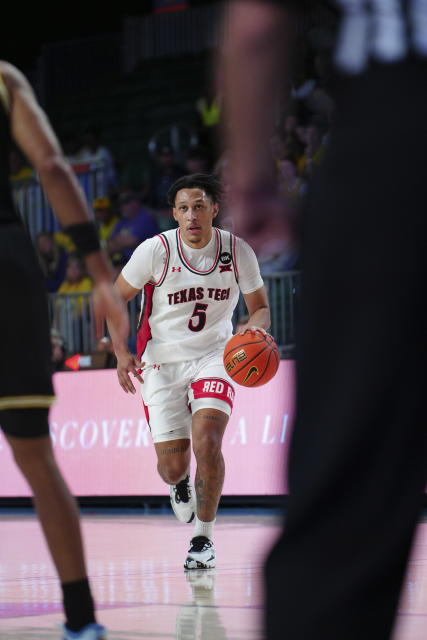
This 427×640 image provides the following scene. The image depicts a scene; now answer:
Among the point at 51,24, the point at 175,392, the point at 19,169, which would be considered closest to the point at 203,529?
the point at 175,392

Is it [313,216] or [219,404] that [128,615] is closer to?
[219,404]

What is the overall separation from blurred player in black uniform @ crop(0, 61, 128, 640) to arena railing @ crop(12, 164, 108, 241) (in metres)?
13.2

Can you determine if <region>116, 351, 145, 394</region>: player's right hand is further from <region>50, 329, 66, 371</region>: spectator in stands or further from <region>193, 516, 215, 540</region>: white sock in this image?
<region>50, 329, 66, 371</region>: spectator in stands

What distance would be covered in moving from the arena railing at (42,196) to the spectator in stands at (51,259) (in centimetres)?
87

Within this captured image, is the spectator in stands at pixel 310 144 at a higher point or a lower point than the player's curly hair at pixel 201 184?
lower

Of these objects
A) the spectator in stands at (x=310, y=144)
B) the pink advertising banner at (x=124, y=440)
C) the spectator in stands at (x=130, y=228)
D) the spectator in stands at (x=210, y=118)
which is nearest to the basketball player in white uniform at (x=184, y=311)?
the pink advertising banner at (x=124, y=440)

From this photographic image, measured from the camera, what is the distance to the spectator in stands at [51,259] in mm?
14789

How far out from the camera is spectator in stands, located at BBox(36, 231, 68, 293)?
48.5 feet

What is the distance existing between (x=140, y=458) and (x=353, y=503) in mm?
9235

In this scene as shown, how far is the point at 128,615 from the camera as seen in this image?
4539 millimetres

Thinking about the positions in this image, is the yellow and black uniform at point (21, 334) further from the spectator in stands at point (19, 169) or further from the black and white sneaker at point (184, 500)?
the spectator in stands at point (19, 169)

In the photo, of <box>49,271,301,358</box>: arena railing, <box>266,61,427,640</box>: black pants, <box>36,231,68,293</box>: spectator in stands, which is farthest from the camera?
<box>36,231,68,293</box>: spectator in stands

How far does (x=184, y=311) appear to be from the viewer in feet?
22.3

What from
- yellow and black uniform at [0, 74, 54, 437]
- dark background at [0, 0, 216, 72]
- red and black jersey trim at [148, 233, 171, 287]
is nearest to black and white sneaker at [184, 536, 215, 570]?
red and black jersey trim at [148, 233, 171, 287]
